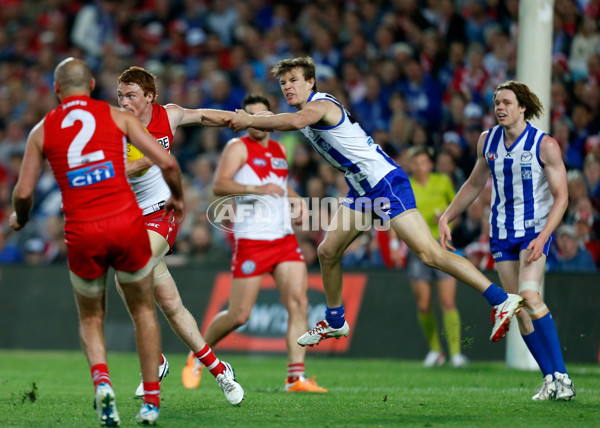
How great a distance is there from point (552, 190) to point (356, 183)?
1.69 meters

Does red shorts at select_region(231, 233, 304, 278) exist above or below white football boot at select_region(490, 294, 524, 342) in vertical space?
above

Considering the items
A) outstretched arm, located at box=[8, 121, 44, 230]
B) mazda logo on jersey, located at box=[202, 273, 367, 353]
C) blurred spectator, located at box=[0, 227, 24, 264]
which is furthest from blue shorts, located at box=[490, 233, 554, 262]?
blurred spectator, located at box=[0, 227, 24, 264]

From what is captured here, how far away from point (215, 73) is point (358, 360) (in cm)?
810

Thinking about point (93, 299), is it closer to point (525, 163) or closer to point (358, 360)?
point (525, 163)

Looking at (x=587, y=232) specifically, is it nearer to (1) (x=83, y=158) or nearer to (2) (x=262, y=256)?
(2) (x=262, y=256)

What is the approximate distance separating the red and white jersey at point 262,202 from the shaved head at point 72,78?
12.8 feet

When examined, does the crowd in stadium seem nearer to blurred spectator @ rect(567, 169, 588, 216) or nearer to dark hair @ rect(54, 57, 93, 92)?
blurred spectator @ rect(567, 169, 588, 216)

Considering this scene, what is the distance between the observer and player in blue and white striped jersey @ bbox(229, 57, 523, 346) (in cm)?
725

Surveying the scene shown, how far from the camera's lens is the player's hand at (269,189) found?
372 inches

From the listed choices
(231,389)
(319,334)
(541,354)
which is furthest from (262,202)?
(541,354)

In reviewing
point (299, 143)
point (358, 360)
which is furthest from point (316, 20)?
point (358, 360)

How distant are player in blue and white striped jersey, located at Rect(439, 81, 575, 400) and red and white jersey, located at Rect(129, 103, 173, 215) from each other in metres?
2.58

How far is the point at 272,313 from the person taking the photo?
13531mm

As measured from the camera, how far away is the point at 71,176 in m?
5.79
